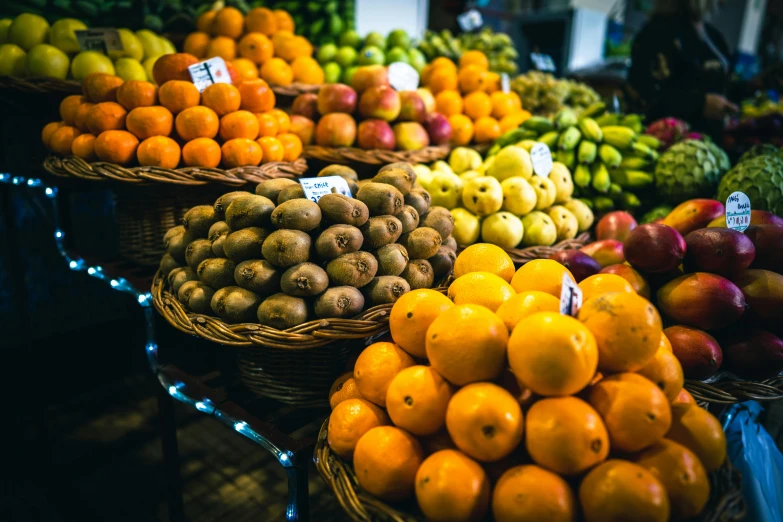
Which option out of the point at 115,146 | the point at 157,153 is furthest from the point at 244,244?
the point at 115,146

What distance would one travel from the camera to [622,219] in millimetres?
2084

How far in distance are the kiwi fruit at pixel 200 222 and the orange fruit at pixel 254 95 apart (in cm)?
74

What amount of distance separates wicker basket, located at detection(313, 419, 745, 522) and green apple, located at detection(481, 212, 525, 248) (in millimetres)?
1089

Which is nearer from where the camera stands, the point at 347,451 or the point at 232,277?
the point at 347,451

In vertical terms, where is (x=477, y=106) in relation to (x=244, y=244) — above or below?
above

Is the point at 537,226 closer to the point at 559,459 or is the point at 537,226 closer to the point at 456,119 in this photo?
the point at 456,119

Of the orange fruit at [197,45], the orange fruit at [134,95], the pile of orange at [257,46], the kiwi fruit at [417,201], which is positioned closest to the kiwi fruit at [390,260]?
the kiwi fruit at [417,201]

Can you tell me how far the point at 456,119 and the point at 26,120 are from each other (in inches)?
86.6

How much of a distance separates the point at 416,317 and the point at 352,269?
24cm

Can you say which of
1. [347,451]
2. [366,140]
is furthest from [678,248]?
[366,140]

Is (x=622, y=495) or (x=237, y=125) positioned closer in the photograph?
(x=622, y=495)

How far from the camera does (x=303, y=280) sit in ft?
3.83

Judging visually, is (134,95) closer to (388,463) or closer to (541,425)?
(388,463)

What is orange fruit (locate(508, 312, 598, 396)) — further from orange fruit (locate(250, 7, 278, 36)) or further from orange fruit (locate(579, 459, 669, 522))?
orange fruit (locate(250, 7, 278, 36))
